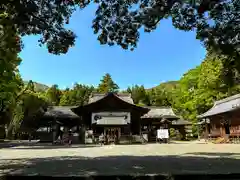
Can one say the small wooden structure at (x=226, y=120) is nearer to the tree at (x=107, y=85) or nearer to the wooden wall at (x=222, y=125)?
the wooden wall at (x=222, y=125)

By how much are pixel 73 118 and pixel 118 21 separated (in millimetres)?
33475

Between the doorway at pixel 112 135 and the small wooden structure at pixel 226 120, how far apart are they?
42.2 feet

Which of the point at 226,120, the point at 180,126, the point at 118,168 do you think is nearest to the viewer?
the point at 118,168

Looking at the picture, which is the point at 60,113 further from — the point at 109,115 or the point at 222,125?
the point at 222,125

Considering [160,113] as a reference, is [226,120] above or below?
below

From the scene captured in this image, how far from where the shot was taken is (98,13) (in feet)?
36.4

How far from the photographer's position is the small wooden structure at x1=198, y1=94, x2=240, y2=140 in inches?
1453

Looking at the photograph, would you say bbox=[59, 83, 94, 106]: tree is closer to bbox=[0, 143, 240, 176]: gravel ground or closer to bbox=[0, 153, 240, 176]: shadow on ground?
bbox=[0, 143, 240, 176]: gravel ground

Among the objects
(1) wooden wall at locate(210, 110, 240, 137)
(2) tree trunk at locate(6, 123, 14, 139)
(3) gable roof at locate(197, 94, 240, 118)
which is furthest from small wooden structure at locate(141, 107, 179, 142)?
(2) tree trunk at locate(6, 123, 14, 139)

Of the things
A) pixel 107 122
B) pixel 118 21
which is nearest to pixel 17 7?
pixel 118 21

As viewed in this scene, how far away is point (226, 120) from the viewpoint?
39.2 m

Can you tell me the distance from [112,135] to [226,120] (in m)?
14.4

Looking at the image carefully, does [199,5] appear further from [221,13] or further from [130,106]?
[130,106]

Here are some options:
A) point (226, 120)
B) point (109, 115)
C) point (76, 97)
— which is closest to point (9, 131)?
point (109, 115)
